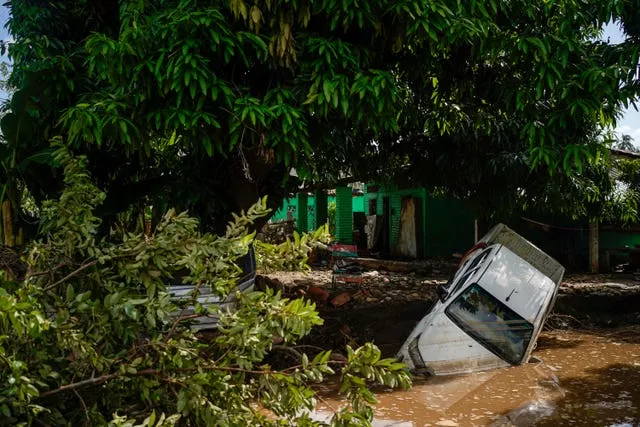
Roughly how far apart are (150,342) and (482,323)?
15.9 feet

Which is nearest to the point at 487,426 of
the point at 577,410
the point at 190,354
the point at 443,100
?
the point at 577,410

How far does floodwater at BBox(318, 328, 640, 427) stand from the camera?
219 inches

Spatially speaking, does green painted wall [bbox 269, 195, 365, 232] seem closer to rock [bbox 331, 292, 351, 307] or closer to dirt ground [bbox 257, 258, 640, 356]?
dirt ground [bbox 257, 258, 640, 356]

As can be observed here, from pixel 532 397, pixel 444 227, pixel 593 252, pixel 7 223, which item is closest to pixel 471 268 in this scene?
pixel 532 397

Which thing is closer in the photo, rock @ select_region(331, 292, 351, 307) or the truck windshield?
the truck windshield

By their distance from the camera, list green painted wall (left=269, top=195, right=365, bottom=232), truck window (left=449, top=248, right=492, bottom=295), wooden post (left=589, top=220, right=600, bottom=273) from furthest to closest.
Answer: green painted wall (left=269, top=195, right=365, bottom=232) < wooden post (left=589, top=220, right=600, bottom=273) < truck window (left=449, top=248, right=492, bottom=295)

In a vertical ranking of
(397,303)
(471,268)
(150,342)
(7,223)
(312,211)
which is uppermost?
(7,223)

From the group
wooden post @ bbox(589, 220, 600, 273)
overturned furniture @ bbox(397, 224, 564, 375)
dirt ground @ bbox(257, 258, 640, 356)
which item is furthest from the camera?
wooden post @ bbox(589, 220, 600, 273)

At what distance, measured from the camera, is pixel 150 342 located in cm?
302

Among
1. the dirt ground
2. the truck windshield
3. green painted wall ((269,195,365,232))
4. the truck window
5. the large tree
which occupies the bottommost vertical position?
the dirt ground

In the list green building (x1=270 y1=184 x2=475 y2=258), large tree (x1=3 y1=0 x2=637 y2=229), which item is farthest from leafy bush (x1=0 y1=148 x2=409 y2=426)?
green building (x1=270 y1=184 x2=475 y2=258)

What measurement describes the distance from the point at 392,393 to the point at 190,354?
3.91m

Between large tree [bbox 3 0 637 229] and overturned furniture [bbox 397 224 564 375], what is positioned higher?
large tree [bbox 3 0 637 229]

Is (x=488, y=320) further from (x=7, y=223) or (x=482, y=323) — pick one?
(x=7, y=223)
